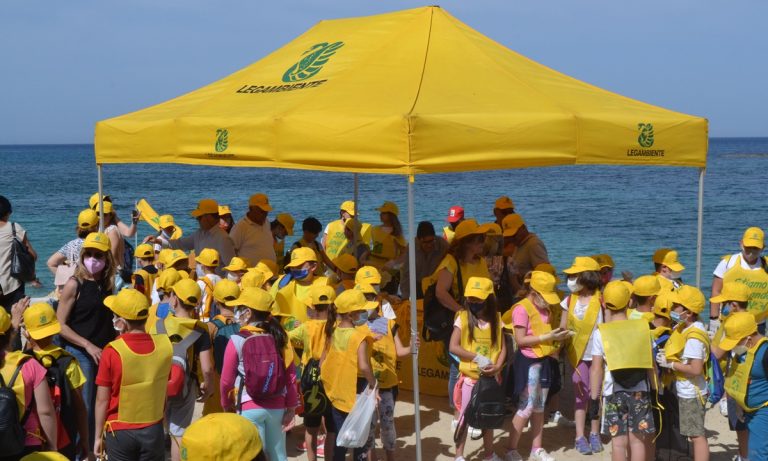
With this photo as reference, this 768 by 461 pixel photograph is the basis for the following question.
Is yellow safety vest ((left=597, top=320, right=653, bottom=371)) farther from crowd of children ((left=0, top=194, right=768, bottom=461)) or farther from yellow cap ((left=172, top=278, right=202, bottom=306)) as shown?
yellow cap ((left=172, top=278, right=202, bottom=306))

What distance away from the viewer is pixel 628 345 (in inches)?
225

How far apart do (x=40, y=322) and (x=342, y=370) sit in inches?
71.6

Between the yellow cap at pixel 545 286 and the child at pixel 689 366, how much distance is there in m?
0.81

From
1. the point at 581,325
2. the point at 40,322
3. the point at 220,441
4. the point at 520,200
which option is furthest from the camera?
the point at 520,200

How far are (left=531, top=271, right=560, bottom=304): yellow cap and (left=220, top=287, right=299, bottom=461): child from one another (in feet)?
6.43

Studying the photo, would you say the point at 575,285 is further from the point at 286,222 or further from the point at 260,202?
the point at 286,222

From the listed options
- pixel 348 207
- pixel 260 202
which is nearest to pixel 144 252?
pixel 260 202

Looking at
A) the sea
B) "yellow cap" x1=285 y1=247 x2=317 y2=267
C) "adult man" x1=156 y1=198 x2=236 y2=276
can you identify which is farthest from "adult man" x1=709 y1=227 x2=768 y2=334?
the sea

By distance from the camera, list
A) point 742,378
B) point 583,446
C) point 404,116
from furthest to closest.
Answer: point 583,446 < point 404,116 < point 742,378

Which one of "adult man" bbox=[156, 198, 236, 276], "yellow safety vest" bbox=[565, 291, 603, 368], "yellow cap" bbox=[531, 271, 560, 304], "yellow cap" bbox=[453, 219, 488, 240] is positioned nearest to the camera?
"yellow cap" bbox=[531, 271, 560, 304]

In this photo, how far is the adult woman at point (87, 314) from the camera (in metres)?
5.80

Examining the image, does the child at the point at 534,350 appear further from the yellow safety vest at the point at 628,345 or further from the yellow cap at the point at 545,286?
the yellow safety vest at the point at 628,345

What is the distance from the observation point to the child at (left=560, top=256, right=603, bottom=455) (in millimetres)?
6648

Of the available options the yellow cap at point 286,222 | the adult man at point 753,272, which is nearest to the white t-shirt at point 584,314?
the adult man at point 753,272
